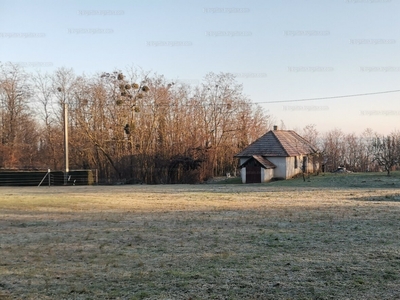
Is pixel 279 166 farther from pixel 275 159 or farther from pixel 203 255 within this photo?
pixel 203 255

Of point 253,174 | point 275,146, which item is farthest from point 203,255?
point 275,146

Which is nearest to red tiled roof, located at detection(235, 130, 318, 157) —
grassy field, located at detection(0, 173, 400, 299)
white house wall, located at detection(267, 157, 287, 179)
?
white house wall, located at detection(267, 157, 287, 179)

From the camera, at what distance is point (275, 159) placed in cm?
3656

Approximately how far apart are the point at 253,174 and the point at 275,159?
2915 mm

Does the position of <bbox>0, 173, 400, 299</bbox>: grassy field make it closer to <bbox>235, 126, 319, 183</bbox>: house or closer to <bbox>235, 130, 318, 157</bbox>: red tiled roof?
<bbox>235, 126, 319, 183</bbox>: house

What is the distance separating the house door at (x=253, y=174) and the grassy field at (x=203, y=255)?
845 inches

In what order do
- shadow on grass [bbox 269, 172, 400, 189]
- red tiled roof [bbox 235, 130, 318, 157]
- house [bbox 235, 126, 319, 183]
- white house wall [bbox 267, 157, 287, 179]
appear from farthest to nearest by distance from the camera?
1. red tiled roof [bbox 235, 130, 318, 157]
2. white house wall [bbox 267, 157, 287, 179]
3. house [bbox 235, 126, 319, 183]
4. shadow on grass [bbox 269, 172, 400, 189]

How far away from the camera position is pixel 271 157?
120 feet

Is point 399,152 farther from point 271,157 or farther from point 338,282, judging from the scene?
point 338,282

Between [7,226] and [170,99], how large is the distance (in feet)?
100

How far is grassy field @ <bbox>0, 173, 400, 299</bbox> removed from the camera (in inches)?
207

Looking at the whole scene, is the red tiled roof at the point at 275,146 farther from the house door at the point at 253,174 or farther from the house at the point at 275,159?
the house door at the point at 253,174

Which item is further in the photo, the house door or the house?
the house

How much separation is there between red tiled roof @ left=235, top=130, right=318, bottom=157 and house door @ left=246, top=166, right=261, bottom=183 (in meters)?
2.32
